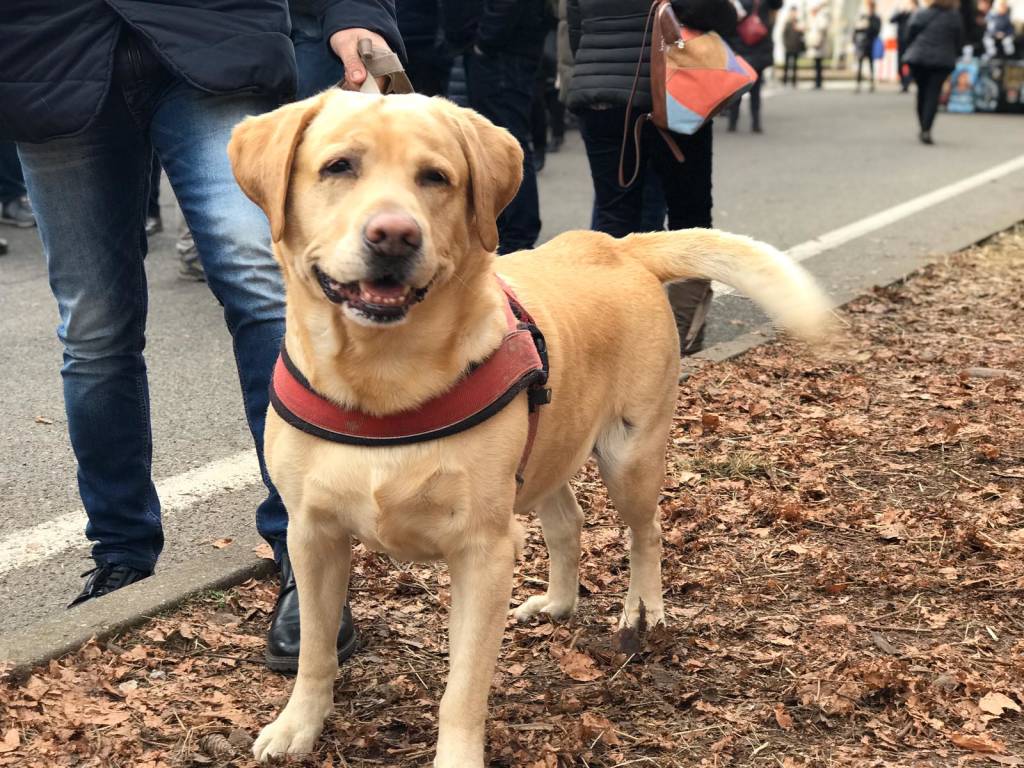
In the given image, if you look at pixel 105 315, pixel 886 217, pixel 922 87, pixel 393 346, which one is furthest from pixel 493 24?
pixel 922 87

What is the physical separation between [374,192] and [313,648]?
108cm

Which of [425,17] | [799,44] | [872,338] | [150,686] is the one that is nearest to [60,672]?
[150,686]

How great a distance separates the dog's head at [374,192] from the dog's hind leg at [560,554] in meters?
1.09

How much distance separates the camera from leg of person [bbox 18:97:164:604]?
3266 millimetres

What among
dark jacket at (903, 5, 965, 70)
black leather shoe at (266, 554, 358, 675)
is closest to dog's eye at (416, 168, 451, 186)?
black leather shoe at (266, 554, 358, 675)

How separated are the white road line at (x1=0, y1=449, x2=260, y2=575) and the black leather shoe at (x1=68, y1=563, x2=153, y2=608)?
1.42 feet

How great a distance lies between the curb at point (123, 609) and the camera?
3176 millimetres

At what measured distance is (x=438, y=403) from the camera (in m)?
2.65

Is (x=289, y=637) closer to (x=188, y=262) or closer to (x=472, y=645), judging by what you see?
(x=472, y=645)

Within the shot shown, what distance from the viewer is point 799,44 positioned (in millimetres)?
25688

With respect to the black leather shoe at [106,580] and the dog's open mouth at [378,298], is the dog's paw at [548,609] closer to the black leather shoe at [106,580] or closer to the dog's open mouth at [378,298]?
the black leather shoe at [106,580]

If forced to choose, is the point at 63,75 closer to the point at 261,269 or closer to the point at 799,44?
the point at 261,269

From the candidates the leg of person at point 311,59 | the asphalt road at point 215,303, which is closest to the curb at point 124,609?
the asphalt road at point 215,303

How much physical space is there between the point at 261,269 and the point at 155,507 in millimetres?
918
